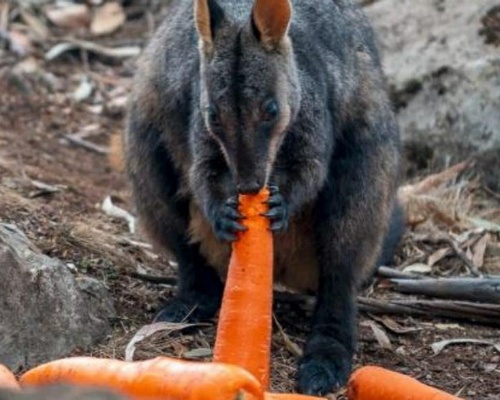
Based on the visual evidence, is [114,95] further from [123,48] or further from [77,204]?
[77,204]

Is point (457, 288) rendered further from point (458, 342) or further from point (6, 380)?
point (6, 380)

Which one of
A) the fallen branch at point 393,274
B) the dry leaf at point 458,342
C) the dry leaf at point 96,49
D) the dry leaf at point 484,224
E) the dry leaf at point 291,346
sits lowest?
the dry leaf at point 96,49

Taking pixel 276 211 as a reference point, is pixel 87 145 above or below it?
below

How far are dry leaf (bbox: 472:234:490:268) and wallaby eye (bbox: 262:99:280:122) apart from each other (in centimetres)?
262

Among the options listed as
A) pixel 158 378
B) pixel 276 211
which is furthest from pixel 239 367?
pixel 276 211

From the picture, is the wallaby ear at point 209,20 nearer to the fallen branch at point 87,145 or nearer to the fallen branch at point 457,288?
the fallen branch at point 457,288

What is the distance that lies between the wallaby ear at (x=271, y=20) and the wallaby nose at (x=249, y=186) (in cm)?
52

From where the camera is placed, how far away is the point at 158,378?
4.60 m

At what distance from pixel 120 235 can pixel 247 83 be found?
2604 mm

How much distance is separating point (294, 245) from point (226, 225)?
953 millimetres

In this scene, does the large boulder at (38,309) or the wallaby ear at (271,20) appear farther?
the large boulder at (38,309)

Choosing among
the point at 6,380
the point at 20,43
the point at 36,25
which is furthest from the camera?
the point at 36,25

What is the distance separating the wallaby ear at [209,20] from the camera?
5.29m

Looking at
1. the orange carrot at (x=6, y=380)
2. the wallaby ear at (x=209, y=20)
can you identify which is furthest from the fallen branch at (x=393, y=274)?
the orange carrot at (x=6, y=380)
